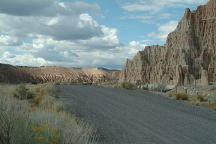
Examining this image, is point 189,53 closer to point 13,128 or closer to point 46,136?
point 46,136

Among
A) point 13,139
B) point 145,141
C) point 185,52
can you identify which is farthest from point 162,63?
point 13,139

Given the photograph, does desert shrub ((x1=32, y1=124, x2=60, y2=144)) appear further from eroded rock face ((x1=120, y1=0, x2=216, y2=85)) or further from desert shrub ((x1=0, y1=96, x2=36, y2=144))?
eroded rock face ((x1=120, y1=0, x2=216, y2=85))

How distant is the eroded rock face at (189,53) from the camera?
89.7 metres

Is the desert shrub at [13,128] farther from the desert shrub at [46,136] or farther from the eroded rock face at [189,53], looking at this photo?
the eroded rock face at [189,53]

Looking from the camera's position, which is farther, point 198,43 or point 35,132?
point 198,43

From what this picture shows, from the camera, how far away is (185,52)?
92.1m

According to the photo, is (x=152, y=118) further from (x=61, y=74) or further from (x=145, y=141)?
(x=61, y=74)

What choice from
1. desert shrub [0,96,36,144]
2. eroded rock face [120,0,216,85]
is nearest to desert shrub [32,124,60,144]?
desert shrub [0,96,36,144]

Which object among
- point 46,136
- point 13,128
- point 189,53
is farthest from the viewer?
point 189,53

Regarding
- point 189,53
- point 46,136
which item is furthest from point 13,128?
point 189,53

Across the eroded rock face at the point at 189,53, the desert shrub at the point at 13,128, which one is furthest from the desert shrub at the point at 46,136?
the eroded rock face at the point at 189,53

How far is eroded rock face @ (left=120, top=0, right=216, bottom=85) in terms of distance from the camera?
89.7 m

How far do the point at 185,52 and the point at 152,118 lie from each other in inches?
2870

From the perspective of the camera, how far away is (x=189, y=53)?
92.5m
